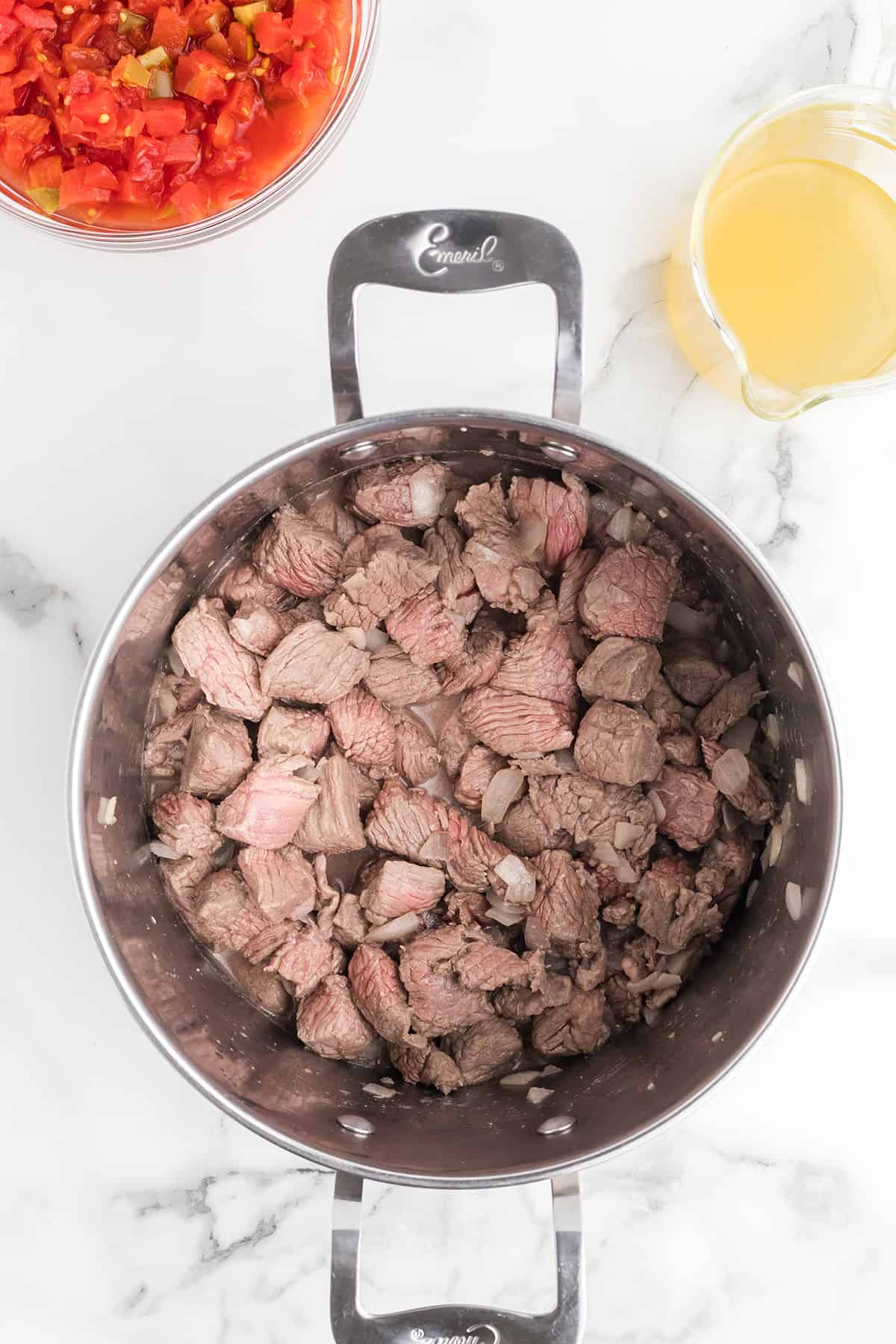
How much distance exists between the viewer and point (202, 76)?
1439 millimetres

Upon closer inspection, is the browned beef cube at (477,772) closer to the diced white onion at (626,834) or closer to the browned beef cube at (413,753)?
the browned beef cube at (413,753)

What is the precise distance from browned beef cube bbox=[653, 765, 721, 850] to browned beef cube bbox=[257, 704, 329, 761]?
509 mm

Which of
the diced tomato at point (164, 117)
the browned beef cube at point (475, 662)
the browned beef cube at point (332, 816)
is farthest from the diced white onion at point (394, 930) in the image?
the diced tomato at point (164, 117)

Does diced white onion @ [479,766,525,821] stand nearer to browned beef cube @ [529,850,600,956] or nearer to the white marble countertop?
browned beef cube @ [529,850,600,956]

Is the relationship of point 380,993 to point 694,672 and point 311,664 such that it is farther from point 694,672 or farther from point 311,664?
point 694,672

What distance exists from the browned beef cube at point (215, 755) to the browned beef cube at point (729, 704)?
679 mm

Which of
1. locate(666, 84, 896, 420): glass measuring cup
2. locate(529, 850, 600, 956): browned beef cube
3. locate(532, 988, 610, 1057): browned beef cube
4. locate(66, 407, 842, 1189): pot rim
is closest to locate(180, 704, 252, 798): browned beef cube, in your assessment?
locate(66, 407, 842, 1189): pot rim

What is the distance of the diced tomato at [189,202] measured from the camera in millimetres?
1478

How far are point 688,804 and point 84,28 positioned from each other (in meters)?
1.40

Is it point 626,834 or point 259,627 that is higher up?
point 259,627

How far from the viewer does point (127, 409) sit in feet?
5.30

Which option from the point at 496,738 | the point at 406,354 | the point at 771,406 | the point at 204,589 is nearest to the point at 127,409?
the point at 204,589

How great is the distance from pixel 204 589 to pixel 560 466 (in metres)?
0.56

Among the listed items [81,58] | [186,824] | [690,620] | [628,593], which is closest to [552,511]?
[628,593]
